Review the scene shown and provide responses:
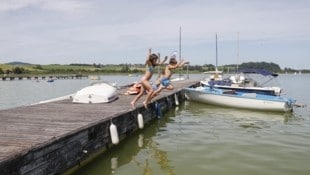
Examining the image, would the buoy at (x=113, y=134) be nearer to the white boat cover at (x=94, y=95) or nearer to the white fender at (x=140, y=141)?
the white fender at (x=140, y=141)

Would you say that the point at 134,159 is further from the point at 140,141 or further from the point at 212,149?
the point at 212,149

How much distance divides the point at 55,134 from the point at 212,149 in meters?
5.12

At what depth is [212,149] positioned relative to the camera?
11.1m

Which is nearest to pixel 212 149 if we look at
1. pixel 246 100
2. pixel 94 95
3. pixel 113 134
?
pixel 113 134

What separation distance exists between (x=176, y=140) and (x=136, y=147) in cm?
159

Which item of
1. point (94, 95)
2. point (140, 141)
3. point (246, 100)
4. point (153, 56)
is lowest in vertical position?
point (140, 141)

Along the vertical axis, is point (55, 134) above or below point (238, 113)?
above

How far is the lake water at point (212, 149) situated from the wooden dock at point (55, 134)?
0.55 m

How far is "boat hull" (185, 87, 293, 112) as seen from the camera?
64.8 feet

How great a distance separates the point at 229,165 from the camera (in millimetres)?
9328

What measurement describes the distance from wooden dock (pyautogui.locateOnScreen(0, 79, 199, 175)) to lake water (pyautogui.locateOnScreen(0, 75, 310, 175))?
548mm

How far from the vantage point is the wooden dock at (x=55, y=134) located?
6.29 metres

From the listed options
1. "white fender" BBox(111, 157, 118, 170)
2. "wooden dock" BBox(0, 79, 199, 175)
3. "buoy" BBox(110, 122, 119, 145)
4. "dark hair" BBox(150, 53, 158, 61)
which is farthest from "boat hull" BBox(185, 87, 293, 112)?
"white fender" BBox(111, 157, 118, 170)

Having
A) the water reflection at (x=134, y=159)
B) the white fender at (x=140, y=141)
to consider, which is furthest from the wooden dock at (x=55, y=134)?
the white fender at (x=140, y=141)
